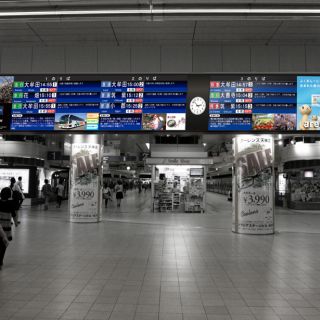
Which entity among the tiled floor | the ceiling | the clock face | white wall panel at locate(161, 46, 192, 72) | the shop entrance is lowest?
the tiled floor

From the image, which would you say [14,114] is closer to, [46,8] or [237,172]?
[46,8]

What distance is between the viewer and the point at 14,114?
8.14 metres

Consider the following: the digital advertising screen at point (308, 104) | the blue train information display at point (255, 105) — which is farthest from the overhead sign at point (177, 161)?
the digital advertising screen at point (308, 104)

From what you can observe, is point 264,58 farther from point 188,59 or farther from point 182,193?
point 182,193

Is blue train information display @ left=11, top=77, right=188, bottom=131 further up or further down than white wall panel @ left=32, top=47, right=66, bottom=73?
further down

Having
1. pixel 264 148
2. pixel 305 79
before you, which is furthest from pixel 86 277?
pixel 264 148

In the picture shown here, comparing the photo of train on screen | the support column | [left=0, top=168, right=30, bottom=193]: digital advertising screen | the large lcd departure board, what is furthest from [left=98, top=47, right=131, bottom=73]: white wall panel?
[left=0, top=168, right=30, bottom=193]: digital advertising screen

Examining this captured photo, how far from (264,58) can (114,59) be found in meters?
3.47

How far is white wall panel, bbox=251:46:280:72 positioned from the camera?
8.70 meters

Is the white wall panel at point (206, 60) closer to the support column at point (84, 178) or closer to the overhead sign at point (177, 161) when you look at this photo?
the support column at point (84, 178)

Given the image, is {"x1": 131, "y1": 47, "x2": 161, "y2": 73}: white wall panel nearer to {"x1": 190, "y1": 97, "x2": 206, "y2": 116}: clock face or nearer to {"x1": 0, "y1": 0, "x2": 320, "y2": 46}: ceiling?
{"x1": 0, "y1": 0, "x2": 320, "y2": 46}: ceiling

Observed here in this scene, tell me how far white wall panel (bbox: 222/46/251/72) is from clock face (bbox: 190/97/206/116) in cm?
137

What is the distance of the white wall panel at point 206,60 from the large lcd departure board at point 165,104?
80cm

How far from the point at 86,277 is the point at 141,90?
13.2 ft
